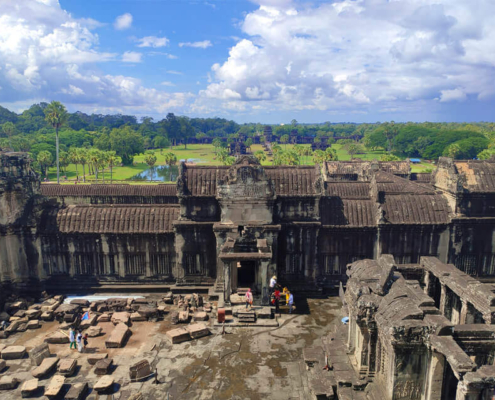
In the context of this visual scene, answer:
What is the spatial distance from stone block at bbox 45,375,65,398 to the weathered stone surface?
1305 mm

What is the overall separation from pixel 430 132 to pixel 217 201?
144 meters

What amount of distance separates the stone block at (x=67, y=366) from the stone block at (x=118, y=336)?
177 centimetres

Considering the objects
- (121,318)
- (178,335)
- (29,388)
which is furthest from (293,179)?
(29,388)

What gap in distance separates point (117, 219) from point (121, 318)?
20.9 ft

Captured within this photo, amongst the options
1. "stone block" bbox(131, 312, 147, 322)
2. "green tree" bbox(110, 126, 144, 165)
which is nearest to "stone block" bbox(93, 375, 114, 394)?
"stone block" bbox(131, 312, 147, 322)

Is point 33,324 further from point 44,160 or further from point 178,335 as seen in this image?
point 44,160

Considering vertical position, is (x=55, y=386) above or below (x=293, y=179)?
below

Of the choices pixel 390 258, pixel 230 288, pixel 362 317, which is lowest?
pixel 230 288

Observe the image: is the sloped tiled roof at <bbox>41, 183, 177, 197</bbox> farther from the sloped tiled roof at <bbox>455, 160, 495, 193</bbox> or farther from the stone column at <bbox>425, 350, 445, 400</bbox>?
the stone column at <bbox>425, 350, 445, 400</bbox>

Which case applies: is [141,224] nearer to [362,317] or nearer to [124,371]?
[124,371]

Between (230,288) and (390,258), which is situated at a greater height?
(390,258)

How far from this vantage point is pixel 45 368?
53.9 feet

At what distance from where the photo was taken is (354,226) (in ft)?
78.4

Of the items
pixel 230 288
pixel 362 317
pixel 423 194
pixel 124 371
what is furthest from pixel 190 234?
pixel 423 194
